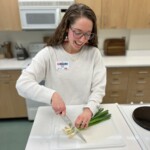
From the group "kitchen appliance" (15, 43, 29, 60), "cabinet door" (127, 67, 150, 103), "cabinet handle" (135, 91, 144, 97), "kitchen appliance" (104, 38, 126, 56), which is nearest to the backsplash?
"kitchen appliance" (104, 38, 126, 56)

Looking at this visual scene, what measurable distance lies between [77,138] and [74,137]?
0.02m

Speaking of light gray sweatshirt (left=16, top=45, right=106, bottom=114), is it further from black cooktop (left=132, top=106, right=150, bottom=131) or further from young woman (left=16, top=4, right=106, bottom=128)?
black cooktop (left=132, top=106, right=150, bottom=131)

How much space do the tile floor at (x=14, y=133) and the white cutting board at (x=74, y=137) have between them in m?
1.34

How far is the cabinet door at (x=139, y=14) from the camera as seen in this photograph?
2438mm

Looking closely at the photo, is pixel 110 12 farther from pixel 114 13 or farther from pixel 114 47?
pixel 114 47

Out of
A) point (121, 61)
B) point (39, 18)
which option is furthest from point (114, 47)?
point (39, 18)

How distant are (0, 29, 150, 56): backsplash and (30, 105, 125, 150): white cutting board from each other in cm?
200

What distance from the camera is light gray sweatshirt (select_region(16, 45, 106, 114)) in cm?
125

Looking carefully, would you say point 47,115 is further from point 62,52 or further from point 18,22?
point 18,22

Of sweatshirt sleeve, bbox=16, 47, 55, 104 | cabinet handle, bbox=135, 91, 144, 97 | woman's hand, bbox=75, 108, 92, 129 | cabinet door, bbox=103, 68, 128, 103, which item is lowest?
cabinet handle, bbox=135, 91, 144, 97

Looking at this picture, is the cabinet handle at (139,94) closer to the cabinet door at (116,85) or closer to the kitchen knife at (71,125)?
the cabinet door at (116,85)

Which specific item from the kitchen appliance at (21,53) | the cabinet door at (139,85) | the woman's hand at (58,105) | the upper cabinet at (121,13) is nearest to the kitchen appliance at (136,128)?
the woman's hand at (58,105)

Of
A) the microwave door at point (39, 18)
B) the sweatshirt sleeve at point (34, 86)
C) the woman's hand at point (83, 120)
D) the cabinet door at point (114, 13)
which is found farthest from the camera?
the cabinet door at point (114, 13)

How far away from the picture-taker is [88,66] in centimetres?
133
